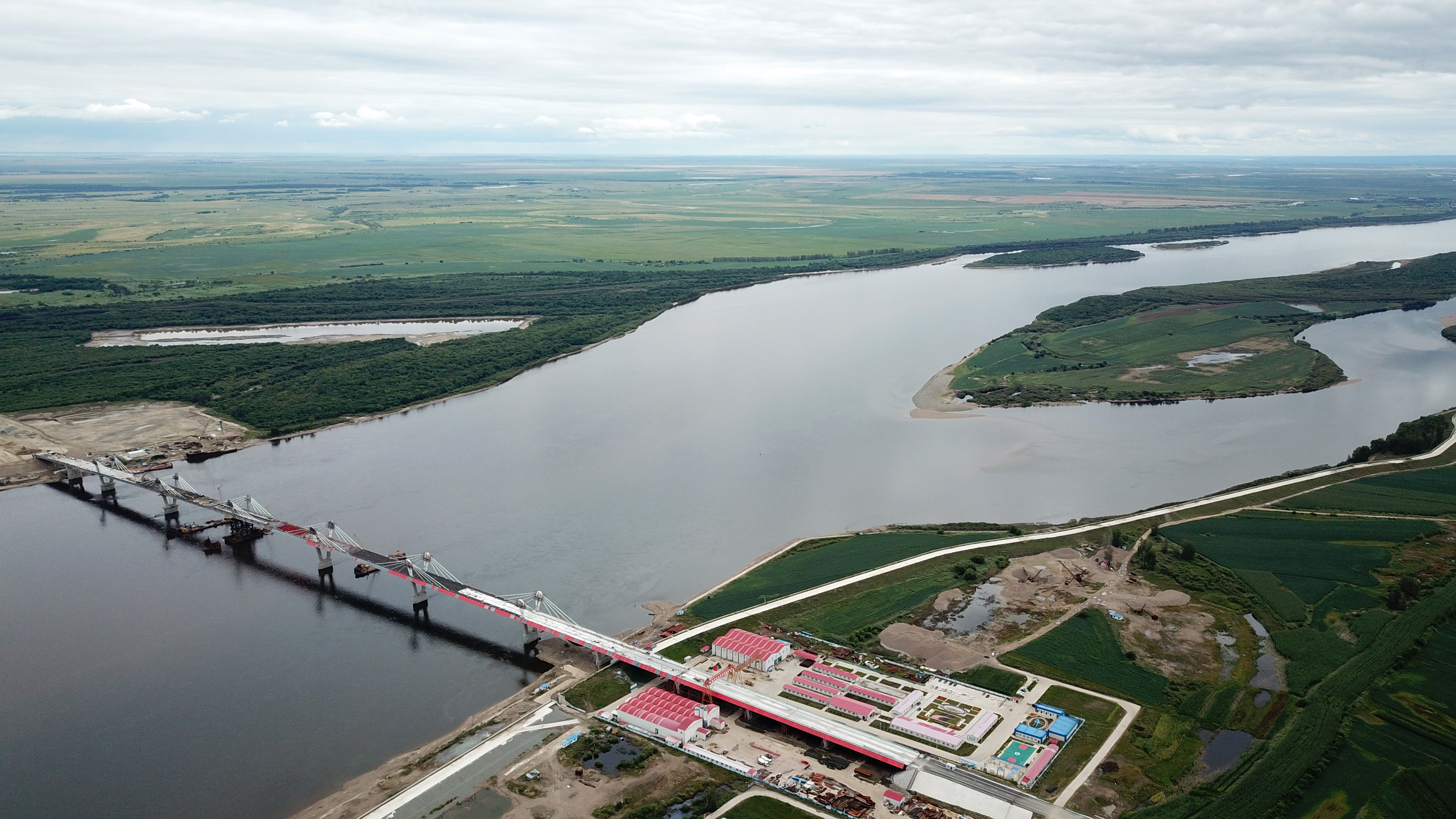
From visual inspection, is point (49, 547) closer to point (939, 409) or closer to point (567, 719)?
point (567, 719)

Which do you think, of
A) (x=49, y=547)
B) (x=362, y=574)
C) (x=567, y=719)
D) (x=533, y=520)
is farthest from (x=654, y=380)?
(x=567, y=719)

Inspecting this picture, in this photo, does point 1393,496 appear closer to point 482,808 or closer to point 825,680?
point 825,680

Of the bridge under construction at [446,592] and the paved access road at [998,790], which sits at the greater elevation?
the bridge under construction at [446,592]

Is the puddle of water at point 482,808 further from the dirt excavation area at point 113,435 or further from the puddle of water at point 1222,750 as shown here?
the dirt excavation area at point 113,435

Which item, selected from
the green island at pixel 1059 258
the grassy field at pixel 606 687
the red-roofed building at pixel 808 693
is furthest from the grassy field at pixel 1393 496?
the green island at pixel 1059 258

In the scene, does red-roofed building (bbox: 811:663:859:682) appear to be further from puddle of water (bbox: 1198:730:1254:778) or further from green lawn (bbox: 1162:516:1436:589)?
green lawn (bbox: 1162:516:1436:589)

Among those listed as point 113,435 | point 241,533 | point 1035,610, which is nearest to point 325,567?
point 241,533
